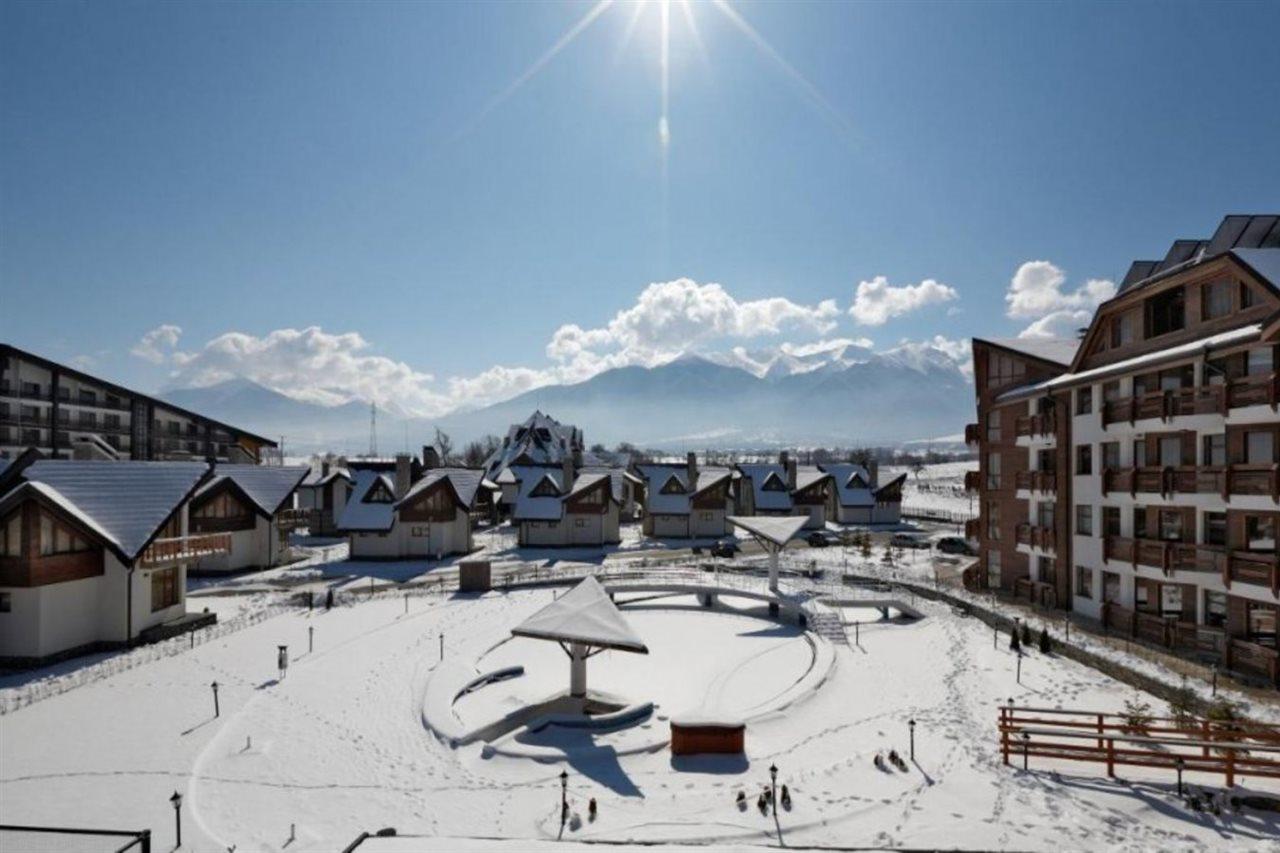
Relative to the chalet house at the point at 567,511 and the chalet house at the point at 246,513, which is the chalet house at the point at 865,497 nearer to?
the chalet house at the point at 567,511

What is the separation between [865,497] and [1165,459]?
54456mm

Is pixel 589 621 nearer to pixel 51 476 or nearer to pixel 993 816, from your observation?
pixel 993 816

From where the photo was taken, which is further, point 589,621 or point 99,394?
point 99,394

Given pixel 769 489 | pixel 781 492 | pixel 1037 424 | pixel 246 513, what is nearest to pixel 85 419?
pixel 246 513

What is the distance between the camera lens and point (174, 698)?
23.8 meters

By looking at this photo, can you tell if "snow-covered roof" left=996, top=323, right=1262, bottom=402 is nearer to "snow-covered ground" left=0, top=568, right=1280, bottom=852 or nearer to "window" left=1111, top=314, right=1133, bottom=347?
"window" left=1111, top=314, right=1133, bottom=347

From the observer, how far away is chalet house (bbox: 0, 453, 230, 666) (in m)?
27.9

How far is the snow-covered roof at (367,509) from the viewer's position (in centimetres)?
5694

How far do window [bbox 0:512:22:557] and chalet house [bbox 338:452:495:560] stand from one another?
1125 inches

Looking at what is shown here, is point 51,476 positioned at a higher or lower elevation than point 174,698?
higher

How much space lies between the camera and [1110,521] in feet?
98.8

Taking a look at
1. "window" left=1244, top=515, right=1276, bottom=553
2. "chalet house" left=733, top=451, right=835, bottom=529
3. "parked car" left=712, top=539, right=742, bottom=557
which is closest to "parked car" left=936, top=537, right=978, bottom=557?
"chalet house" left=733, top=451, right=835, bottom=529

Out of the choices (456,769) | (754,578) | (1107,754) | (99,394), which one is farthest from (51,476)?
(99,394)

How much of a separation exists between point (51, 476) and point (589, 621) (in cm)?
2619
